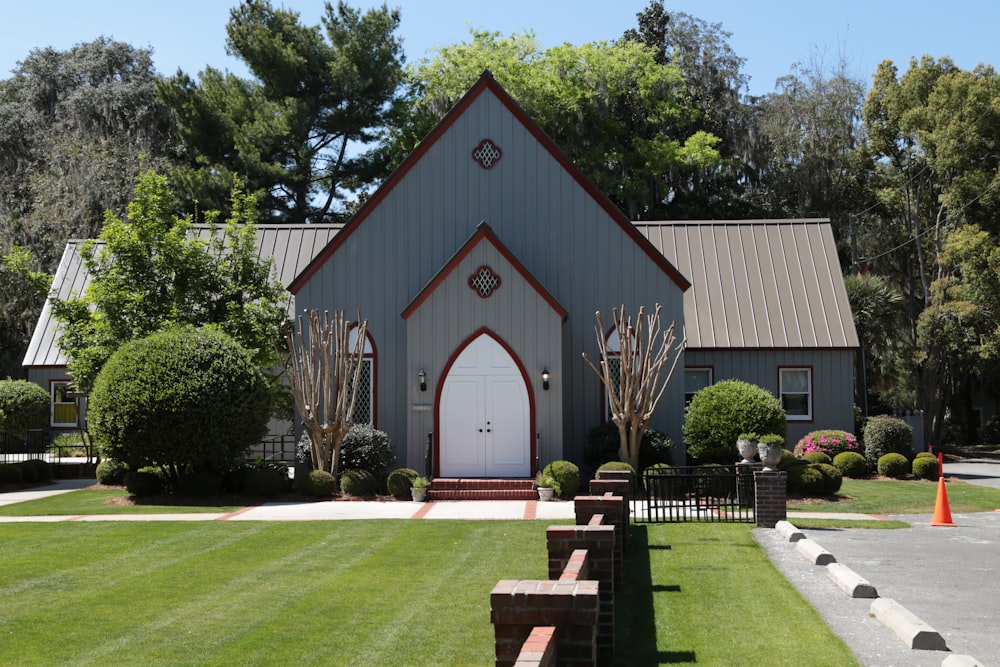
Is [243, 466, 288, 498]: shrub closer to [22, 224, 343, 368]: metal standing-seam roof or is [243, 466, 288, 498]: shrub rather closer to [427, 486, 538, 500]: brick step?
[427, 486, 538, 500]: brick step

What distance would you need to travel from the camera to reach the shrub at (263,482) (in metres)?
21.6

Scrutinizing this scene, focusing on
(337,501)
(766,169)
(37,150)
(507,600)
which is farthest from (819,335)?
(37,150)

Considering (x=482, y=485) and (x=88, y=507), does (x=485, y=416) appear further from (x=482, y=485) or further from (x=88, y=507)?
(x=88, y=507)

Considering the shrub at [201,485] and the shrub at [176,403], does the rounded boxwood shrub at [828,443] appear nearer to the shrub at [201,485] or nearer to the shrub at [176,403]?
the shrub at [176,403]

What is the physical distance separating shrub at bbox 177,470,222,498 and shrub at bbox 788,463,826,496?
11.3 m

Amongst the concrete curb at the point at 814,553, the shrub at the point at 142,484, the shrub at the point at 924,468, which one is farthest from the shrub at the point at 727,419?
the shrub at the point at 142,484

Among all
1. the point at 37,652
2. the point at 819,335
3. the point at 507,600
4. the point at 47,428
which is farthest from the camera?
the point at 47,428

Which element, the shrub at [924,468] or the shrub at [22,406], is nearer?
the shrub at [924,468]

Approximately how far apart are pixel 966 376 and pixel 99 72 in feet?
135

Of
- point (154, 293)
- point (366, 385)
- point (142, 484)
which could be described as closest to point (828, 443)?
point (366, 385)

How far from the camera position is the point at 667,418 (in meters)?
24.6

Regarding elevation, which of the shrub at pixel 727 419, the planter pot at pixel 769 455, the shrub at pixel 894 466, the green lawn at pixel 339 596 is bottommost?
the green lawn at pixel 339 596

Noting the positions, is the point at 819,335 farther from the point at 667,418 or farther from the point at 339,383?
the point at 339,383

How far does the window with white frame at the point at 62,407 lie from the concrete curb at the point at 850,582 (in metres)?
24.5
